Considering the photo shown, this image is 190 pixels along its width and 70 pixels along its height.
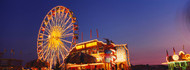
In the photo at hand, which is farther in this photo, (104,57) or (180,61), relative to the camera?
(104,57)

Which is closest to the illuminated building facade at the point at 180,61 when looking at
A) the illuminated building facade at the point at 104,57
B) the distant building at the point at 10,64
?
the illuminated building facade at the point at 104,57

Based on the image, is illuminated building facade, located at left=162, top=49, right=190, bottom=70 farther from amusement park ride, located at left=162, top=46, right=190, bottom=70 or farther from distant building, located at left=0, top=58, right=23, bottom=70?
distant building, located at left=0, top=58, right=23, bottom=70

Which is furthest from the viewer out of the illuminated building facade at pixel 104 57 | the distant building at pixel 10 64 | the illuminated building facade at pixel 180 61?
the distant building at pixel 10 64

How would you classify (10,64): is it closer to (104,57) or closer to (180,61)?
(104,57)

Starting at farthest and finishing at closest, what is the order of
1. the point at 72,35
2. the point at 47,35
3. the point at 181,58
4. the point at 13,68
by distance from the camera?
the point at 13,68 → the point at 47,35 → the point at 72,35 → the point at 181,58

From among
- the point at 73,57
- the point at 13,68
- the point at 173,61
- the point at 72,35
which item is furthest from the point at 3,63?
the point at 173,61

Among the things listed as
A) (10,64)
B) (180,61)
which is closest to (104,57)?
(180,61)

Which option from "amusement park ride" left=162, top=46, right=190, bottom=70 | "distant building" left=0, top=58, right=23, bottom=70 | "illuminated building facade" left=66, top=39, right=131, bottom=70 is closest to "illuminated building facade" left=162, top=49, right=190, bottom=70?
"amusement park ride" left=162, top=46, right=190, bottom=70

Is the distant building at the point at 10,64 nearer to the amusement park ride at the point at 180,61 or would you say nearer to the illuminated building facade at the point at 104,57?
the illuminated building facade at the point at 104,57

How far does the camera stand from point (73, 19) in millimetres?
26453

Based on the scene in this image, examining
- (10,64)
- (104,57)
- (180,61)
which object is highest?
(104,57)

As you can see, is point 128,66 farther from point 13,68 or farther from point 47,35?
point 13,68

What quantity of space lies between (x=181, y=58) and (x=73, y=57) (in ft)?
40.5

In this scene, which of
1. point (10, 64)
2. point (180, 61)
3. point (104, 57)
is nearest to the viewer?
point (180, 61)
